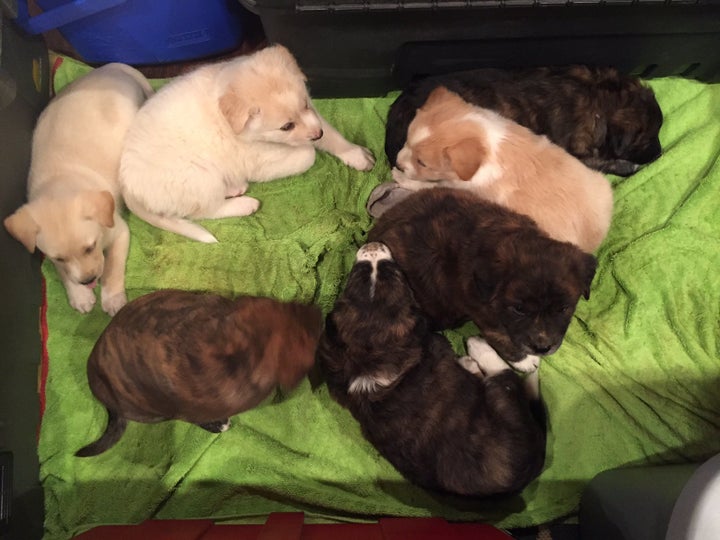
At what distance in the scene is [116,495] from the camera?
104 inches

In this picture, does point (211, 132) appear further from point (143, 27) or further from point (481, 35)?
point (481, 35)

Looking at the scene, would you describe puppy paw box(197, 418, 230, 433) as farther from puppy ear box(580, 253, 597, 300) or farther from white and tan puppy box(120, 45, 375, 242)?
A: puppy ear box(580, 253, 597, 300)

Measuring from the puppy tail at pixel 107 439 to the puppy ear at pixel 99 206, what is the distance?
2.72ft

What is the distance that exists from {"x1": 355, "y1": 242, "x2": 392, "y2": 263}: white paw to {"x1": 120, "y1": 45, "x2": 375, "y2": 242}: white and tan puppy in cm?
61

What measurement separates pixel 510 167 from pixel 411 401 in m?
1.05

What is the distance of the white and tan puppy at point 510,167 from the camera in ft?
7.91

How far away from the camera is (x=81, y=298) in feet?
9.14

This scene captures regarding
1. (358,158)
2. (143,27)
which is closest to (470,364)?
(358,158)

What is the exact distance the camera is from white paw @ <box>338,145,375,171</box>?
9.79ft

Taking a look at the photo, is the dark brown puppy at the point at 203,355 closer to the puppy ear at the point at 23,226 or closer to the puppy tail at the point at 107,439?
the puppy tail at the point at 107,439

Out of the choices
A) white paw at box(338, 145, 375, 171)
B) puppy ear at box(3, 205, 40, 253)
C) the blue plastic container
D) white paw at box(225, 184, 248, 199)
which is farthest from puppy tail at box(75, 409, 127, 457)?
the blue plastic container

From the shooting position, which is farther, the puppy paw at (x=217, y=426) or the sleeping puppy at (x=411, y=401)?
the puppy paw at (x=217, y=426)

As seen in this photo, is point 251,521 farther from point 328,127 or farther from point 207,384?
point 328,127

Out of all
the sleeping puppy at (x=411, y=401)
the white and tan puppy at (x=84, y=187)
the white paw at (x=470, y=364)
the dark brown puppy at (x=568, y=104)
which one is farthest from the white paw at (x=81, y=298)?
the white paw at (x=470, y=364)
